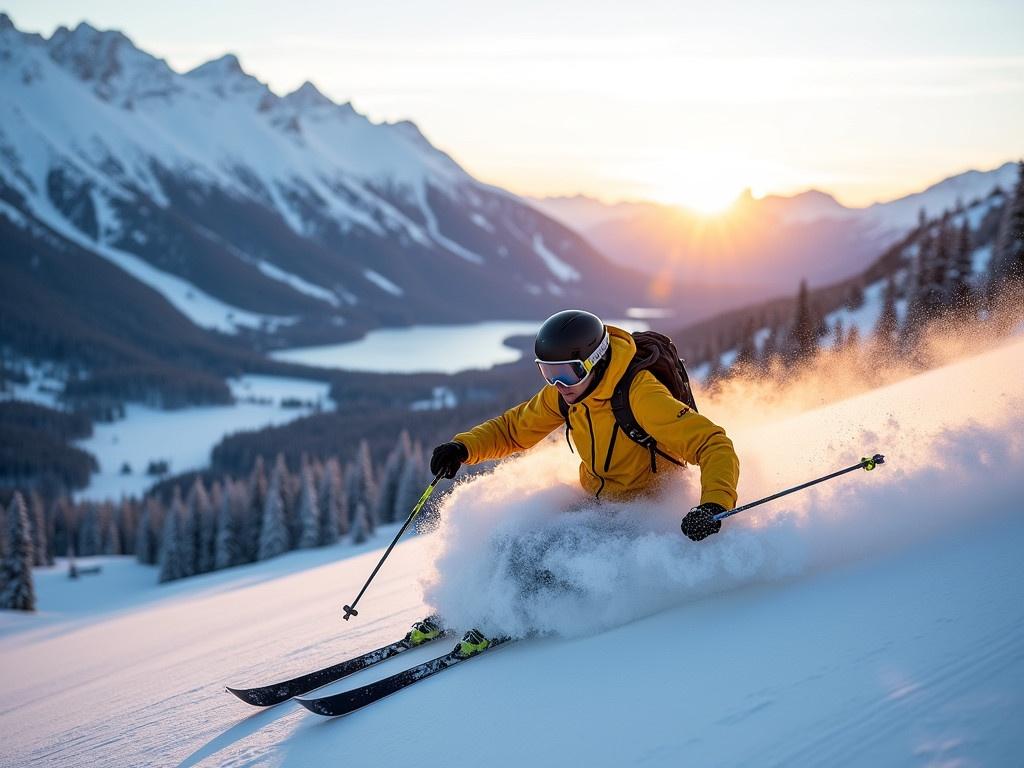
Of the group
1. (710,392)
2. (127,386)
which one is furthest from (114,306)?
(710,392)

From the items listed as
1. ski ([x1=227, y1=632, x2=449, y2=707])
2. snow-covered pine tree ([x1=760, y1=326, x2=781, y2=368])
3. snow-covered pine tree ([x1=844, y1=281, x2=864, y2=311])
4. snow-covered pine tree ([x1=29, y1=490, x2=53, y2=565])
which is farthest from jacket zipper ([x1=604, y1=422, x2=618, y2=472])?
snow-covered pine tree ([x1=29, y1=490, x2=53, y2=565])

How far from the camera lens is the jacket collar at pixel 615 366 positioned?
4.39 metres

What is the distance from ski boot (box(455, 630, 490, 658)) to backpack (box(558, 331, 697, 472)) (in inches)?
52.2

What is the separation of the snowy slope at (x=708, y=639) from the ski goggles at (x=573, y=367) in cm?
87

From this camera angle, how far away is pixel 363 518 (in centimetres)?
3744

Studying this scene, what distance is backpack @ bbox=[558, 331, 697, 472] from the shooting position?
438 centimetres

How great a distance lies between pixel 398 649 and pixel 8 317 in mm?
199803

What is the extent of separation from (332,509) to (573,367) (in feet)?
126

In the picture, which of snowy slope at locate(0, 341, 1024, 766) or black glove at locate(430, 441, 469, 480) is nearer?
snowy slope at locate(0, 341, 1024, 766)

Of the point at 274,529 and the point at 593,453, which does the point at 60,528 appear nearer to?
the point at 274,529

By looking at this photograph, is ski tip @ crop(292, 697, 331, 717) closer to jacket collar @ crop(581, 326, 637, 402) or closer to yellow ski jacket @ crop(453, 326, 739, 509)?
yellow ski jacket @ crop(453, 326, 739, 509)

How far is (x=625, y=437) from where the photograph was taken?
4.51 meters

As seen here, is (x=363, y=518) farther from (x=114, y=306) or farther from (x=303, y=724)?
(x=114, y=306)

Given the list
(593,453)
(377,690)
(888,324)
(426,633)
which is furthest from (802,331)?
(377,690)
